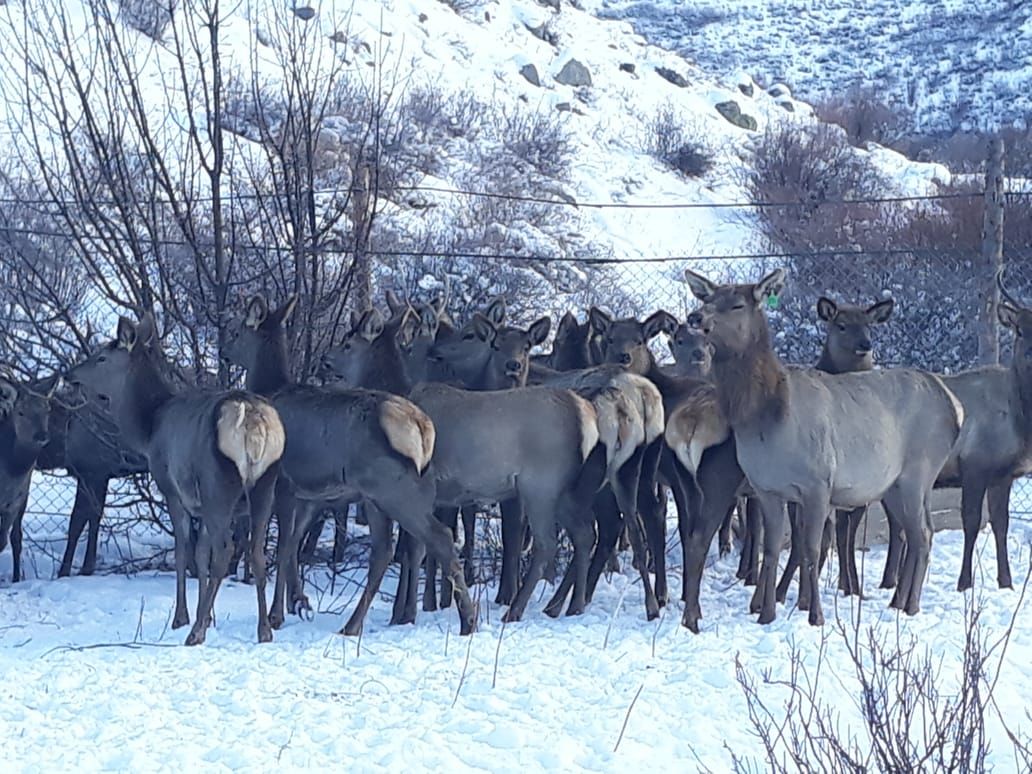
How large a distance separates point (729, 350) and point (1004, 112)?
136 feet

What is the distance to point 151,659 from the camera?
852cm

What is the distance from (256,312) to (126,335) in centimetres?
93

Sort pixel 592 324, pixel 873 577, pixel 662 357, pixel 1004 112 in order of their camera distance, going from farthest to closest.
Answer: pixel 1004 112, pixel 662 357, pixel 592 324, pixel 873 577

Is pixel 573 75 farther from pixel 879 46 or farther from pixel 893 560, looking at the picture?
pixel 893 560

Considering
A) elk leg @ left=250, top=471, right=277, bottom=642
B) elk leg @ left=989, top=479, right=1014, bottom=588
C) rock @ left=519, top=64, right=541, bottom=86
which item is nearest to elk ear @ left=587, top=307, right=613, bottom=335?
elk leg @ left=989, top=479, right=1014, bottom=588

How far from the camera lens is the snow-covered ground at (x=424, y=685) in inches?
261

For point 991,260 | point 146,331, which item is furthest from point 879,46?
point 146,331

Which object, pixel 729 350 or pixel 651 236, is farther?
pixel 651 236

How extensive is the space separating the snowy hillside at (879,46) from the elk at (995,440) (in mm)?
37062

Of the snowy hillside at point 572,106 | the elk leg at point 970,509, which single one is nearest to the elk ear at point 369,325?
the elk leg at point 970,509

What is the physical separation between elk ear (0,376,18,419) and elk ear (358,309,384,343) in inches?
117

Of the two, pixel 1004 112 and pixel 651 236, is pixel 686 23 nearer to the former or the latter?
pixel 1004 112

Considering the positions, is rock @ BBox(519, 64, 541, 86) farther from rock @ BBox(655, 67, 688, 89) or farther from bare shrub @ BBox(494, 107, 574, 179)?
rock @ BBox(655, 67, 688, 89)

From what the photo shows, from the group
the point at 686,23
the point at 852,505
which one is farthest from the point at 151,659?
the point at 686,23
